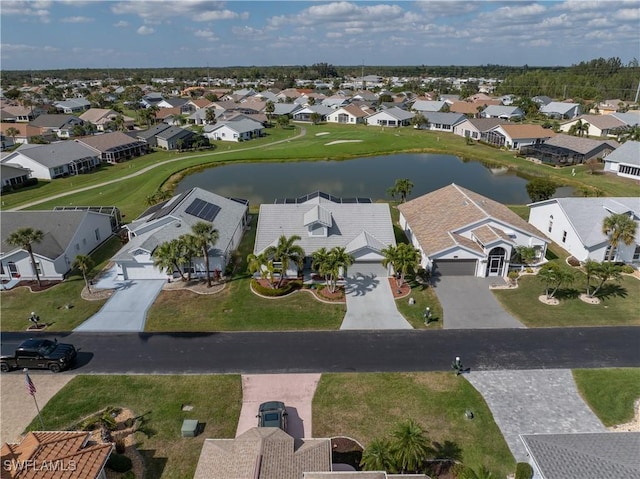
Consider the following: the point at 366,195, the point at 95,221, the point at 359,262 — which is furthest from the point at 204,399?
the point at 366,195

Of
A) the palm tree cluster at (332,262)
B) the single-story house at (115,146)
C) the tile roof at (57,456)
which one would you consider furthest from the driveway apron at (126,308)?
the single-story house at (115,146)

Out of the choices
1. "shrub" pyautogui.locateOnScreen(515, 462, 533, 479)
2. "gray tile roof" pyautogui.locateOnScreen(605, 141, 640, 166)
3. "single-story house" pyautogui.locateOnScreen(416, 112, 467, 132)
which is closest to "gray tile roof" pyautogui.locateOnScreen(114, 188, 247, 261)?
"shrub" pyautogui.locateOnScreen(515, 462, 533, 479)

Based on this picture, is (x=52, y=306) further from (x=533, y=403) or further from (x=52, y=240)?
(x=533, y=403)

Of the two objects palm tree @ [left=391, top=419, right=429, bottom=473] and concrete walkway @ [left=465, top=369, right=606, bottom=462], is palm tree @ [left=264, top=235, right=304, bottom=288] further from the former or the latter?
palm tree @ [left=391, top=419, right=429, bottom=473]

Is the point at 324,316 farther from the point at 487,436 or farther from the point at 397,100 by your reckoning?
the point at 397,100

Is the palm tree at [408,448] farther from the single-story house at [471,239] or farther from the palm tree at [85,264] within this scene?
the palm tree at [85,264]
